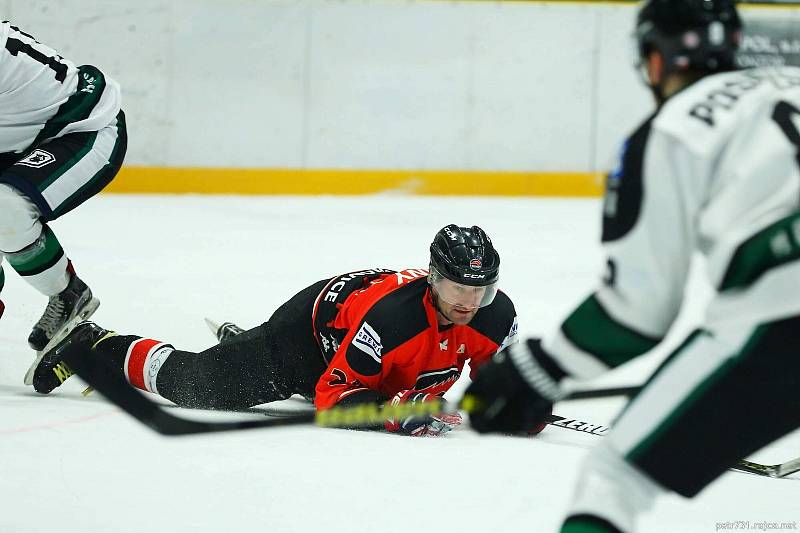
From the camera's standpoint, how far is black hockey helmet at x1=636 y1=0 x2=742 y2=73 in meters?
1.61

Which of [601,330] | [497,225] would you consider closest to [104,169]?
[601,330]

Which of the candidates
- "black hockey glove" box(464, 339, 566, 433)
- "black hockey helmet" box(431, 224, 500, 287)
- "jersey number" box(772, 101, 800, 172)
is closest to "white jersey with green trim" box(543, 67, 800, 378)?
"jersey number" box(772, 101, 800, 172)

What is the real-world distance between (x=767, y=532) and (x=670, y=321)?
3.83 ft

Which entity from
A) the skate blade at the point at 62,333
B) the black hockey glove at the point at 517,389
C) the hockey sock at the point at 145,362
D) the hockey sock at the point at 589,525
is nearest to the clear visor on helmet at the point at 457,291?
the hockey sock at the point at 145,362

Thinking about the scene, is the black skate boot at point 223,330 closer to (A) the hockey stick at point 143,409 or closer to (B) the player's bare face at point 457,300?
(B) the player's bare face at point 457,300

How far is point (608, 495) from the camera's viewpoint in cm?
151

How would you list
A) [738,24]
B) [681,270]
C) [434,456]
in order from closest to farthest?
[681,270]
[738,24]
[434,456]

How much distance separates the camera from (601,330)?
5.07 ft

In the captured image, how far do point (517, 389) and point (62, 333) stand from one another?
2.36 m

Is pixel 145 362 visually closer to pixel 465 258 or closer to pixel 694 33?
pixel 465 258

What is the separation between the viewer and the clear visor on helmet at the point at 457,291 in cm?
307

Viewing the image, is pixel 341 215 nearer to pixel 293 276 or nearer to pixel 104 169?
pixel 293 276

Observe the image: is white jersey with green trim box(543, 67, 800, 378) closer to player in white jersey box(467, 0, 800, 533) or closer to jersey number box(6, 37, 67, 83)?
player in white jersey box(467, 0, 800, 533)

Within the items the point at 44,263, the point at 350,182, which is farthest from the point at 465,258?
the point at 350,182
